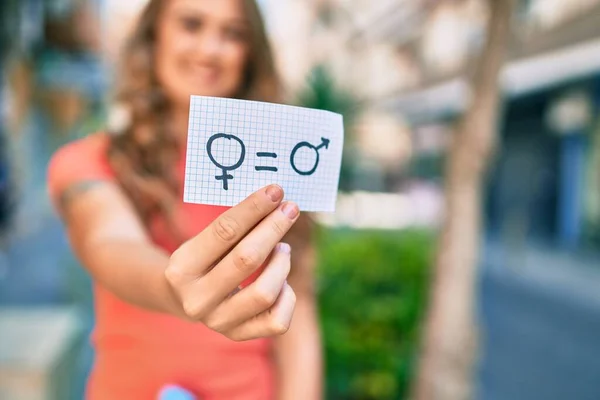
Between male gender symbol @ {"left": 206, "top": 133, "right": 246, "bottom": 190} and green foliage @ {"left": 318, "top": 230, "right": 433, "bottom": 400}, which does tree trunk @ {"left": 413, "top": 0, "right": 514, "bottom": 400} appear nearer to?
green foliage @ {"left": 318, "top": 230, "right": 433, "bottom": 400}

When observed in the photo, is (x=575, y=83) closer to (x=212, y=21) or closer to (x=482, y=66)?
(x=482, y=66)

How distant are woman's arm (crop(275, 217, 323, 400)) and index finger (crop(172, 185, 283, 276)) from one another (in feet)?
1.63

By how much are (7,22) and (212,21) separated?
798cm

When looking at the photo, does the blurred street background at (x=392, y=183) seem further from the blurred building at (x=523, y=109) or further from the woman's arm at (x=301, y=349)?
the woman's arm at (x=301, y=349)

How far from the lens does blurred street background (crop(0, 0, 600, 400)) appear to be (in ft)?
9.83

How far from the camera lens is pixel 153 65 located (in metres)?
0.93

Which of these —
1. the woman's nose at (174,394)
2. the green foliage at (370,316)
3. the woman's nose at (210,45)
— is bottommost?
the green foliage at (370,316)

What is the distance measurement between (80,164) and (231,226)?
52 centimetres

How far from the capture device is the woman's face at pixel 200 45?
0.82 meters

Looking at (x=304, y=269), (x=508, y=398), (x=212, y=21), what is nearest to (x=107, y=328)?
(x=304, y=269)

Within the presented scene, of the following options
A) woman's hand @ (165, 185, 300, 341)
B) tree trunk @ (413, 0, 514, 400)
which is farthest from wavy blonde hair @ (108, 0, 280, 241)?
tree trunk @ (413, 0, 514, 400)

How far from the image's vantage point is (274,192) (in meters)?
0.55

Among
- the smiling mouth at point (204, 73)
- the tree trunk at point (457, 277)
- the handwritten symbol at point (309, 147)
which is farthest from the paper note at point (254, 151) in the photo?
the tree trunk at point (457, 277)

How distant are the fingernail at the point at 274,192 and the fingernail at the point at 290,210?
0.5 inches
